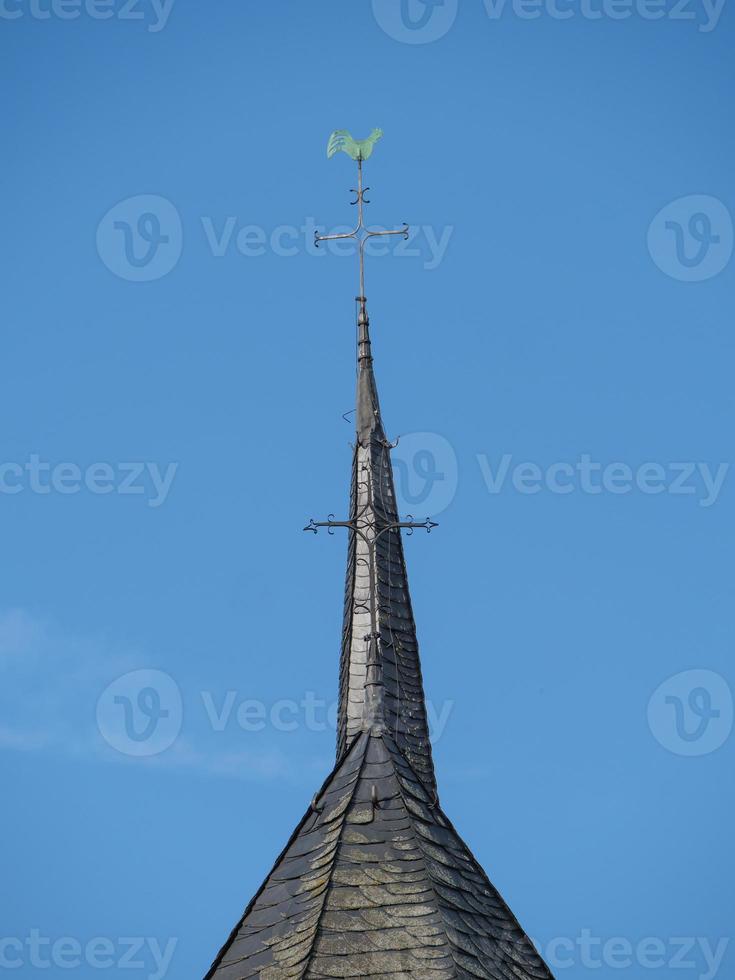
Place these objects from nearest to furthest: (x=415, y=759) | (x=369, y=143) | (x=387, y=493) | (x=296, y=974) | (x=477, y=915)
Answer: (x=296, y=974), (x=477, y=915), (x=415, y=759), (x=387, y=493), (x=369, y=143)

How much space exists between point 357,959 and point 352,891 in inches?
41.8

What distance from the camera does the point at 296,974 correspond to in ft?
83.9

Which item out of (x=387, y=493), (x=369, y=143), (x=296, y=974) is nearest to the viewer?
(x=296, y=974)

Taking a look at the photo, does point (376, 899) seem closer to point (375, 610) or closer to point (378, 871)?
point (378, 871)

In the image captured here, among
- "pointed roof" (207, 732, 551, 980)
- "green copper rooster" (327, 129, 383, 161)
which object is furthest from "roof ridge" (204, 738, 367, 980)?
"green copper rooster" (327, 129, 383, 161)

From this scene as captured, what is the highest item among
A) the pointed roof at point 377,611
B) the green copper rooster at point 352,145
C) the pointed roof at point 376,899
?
the green copper rooster at point 352,145

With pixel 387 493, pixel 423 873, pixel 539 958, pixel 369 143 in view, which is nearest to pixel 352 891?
pixel 423 873

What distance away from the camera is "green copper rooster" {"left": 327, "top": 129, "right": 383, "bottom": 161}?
1421 inches

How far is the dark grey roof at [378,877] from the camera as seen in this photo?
85.1ft

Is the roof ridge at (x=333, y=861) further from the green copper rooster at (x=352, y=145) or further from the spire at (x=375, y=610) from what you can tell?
the green copper rooster at (x=352, y=145)

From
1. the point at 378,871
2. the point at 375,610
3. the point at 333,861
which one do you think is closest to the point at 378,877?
the point at 378,871

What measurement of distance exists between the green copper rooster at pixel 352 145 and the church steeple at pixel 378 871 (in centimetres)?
618

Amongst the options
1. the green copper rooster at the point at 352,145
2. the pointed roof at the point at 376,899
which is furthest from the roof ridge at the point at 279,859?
the green copper rooster at the point at 352,145

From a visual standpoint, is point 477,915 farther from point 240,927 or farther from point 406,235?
point 406,235
